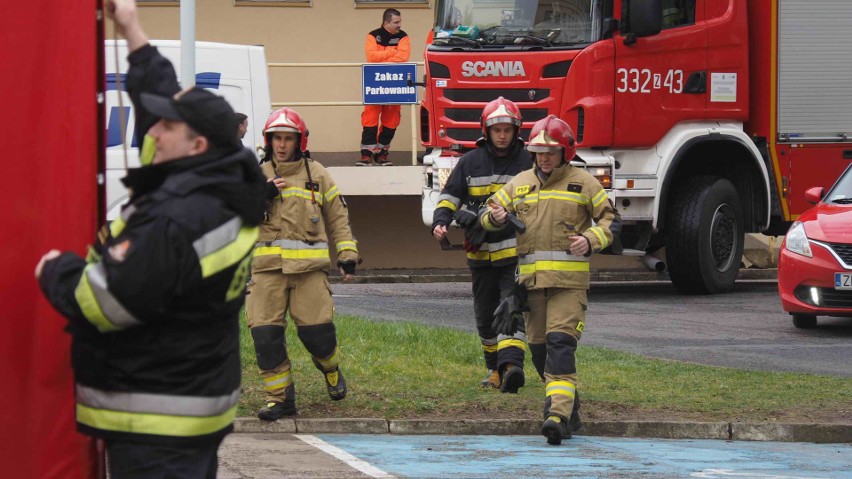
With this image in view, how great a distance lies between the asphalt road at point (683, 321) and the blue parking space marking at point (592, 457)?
2.92 m

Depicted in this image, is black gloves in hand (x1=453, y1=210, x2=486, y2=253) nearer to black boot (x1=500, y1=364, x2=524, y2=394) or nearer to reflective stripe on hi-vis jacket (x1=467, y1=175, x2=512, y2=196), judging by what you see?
reflective stripe on hi-vis jacket (x1=467, y1=175, x2=512, y2=196)

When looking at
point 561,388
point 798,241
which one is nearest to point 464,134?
point 798,241

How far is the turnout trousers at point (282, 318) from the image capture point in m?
8.60

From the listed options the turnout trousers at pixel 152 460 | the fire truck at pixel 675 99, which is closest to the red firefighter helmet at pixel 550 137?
the turnout trousers at pixel 152 460

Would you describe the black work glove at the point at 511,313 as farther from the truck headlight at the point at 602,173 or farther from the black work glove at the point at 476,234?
the truck headlight at the point at 602,173

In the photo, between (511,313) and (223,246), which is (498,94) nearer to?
(511,313)

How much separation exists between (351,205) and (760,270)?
6.03 m

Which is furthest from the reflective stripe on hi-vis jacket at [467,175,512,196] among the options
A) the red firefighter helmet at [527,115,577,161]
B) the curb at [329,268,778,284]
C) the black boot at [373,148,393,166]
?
the black boot at [373,148,393,166]

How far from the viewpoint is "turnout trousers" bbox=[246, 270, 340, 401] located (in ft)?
28.2

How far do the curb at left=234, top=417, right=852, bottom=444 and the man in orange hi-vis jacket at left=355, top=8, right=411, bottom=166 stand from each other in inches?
449

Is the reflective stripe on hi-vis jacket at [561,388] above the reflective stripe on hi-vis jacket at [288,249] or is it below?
below

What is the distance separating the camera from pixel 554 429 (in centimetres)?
812

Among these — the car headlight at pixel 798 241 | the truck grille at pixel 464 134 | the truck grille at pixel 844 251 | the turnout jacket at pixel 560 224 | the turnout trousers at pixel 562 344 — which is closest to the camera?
the turnout trousers at pixel 562 344

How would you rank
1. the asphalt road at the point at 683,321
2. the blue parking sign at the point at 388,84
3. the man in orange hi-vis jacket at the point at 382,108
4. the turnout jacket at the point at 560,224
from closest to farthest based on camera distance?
the turnout jacket at the point at 560,224
the asphalt road at the point at 683,321
the blue parking sign at the point at 388,84
the man in orange hi-vis jacket at the point at 382,108
